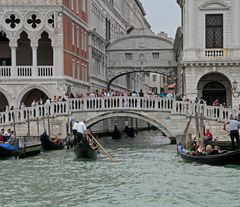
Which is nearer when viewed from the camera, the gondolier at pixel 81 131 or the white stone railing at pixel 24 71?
the gondolier at pixel 81 131

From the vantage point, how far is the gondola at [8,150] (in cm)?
1977

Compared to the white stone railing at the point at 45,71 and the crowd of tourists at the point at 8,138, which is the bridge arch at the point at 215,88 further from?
the crowd of tourists at the point at 8,138

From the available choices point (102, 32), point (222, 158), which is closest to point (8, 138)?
point (222, 158)

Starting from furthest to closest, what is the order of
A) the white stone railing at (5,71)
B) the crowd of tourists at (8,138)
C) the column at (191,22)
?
the white stone railing at (5,71) → the column at (191,22) → the crowd of tourists at (8,138)

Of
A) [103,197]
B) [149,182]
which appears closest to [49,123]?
[149,182]

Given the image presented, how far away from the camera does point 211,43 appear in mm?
26562

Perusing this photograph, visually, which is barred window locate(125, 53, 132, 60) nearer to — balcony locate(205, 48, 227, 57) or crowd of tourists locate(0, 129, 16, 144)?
balcony locate(205, 48, 227, 57)

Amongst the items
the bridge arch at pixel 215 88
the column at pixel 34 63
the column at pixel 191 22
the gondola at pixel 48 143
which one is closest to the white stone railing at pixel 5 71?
the column at pixel 34 63

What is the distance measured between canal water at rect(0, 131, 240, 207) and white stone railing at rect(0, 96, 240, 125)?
5013 mm

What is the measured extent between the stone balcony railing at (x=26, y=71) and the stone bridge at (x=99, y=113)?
9.64ft

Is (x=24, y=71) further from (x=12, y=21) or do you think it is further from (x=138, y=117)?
(x=138, y=117)

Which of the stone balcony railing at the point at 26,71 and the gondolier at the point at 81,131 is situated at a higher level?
the stone balcony railing at the point at 26,71

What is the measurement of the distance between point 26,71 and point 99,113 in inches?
158

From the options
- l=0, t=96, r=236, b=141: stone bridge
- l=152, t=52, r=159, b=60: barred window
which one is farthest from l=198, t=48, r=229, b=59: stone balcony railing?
l=152, t=52, r=159, b=60: barred window
